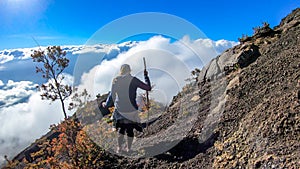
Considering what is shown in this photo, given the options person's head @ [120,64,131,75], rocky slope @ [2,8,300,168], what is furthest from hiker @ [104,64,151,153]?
rocky slope @ [2,8,300,168]

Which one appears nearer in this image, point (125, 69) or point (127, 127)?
point (125, 69)

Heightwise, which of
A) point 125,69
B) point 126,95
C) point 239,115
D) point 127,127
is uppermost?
point 125,69

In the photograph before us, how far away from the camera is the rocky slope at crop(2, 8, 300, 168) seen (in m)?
6.84

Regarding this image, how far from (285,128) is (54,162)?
851 centimetres

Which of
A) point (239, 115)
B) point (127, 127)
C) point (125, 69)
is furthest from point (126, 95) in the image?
point (239, 115)

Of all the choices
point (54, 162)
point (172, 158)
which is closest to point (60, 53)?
point (54, 162)

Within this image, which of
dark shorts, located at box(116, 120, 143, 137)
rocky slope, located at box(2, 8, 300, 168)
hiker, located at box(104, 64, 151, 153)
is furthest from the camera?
dark shorts, located at box(116, 120, 143, 137)

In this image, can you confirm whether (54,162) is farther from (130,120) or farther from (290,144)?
(290,144)

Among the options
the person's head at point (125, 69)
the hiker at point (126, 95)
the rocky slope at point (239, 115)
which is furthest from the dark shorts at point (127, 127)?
the person's head at point (125, 69)

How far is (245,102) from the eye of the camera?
9234 millimetres

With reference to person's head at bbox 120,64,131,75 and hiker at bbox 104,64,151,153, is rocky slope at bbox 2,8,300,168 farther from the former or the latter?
person's head at bbox 120,64,131,75

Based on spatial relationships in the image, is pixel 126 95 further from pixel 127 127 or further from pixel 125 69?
pixel 127 127

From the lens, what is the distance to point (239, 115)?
878 cm

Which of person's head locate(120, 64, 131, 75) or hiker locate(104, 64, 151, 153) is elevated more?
person's head locate(120, 64, 131, 75)
